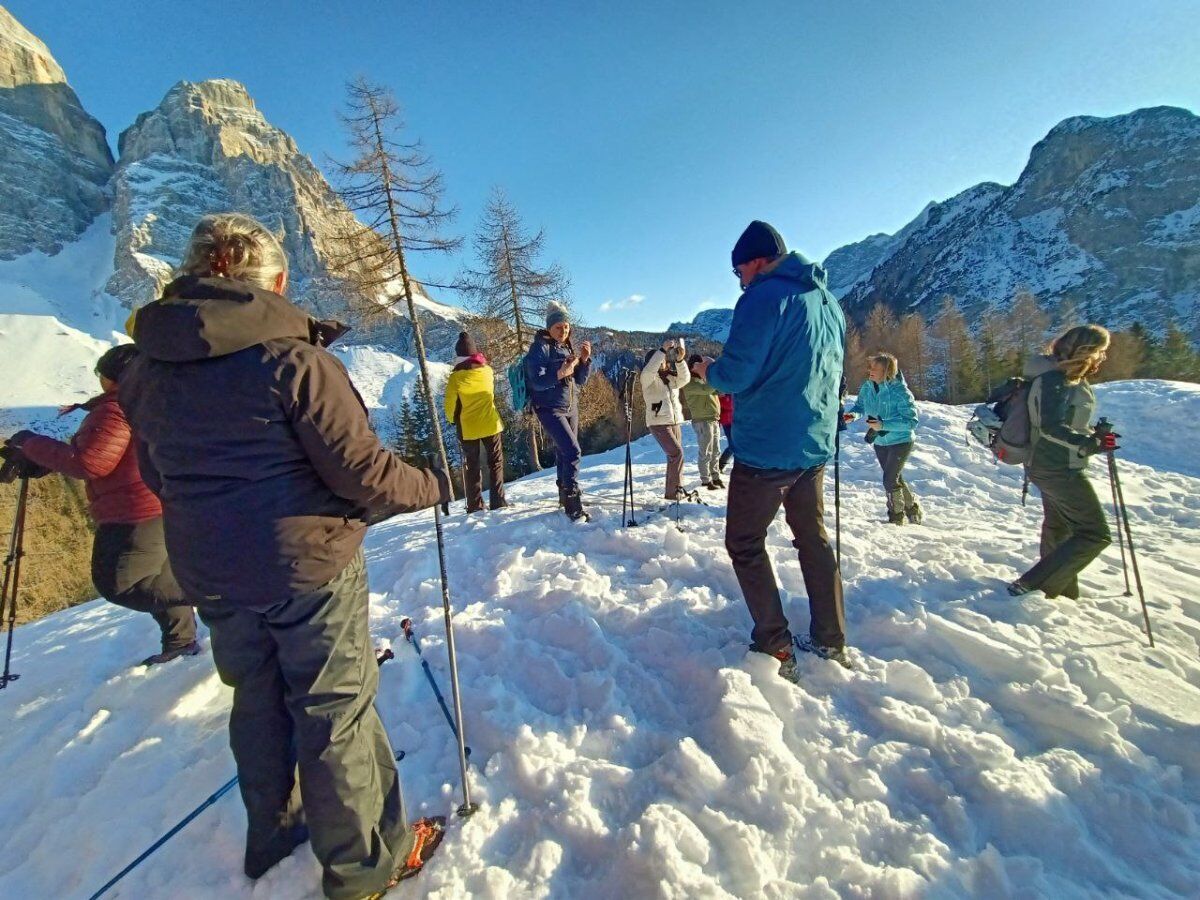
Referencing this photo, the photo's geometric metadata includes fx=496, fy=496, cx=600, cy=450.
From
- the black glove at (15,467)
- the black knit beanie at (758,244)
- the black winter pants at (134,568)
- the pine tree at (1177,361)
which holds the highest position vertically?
the black knit beanie at (758,244)

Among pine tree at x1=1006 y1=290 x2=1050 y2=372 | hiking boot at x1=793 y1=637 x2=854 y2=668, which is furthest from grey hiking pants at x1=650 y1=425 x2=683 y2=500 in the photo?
pine tree at x1=1006 y1=290 x2=1050 y2=372

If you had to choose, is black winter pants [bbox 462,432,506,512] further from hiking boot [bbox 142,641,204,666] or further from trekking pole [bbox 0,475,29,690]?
trekking pole [bbox 0,475,29,690]

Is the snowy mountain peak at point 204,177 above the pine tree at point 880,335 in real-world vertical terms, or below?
above

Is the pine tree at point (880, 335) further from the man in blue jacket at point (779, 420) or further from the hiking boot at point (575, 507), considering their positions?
the man in blue jacket at point (779, 420)

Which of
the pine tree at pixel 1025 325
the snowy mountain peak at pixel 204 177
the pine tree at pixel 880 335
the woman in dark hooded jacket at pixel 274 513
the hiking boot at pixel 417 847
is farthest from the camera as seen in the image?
the snowy mountain peak at pixel 204 177

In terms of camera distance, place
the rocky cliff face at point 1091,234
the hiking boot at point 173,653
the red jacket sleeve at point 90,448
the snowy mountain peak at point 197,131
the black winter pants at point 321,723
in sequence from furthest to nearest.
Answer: the snowy mountain peak at point 197,131
the rocky cliff face at point 1091,234
the hiking boot at point 173,653
the red jacket sleeve at point 90,448
the black winter pants at point 321,723

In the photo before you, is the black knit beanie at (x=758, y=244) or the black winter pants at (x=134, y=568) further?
the black winter pants at (x=134, y=568)

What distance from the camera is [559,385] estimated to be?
20.3ft

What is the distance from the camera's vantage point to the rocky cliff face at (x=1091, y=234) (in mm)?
81812

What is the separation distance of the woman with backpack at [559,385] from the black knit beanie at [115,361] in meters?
3.63

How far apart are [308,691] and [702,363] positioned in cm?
280

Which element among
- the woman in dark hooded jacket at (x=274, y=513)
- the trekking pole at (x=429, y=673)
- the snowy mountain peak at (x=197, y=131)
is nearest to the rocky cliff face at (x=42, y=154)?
the snowy mountain peak at (x=197, y=131)

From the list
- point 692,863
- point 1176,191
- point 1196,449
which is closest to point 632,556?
point 692,863

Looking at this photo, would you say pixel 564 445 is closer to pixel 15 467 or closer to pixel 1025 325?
pixel 15 467
